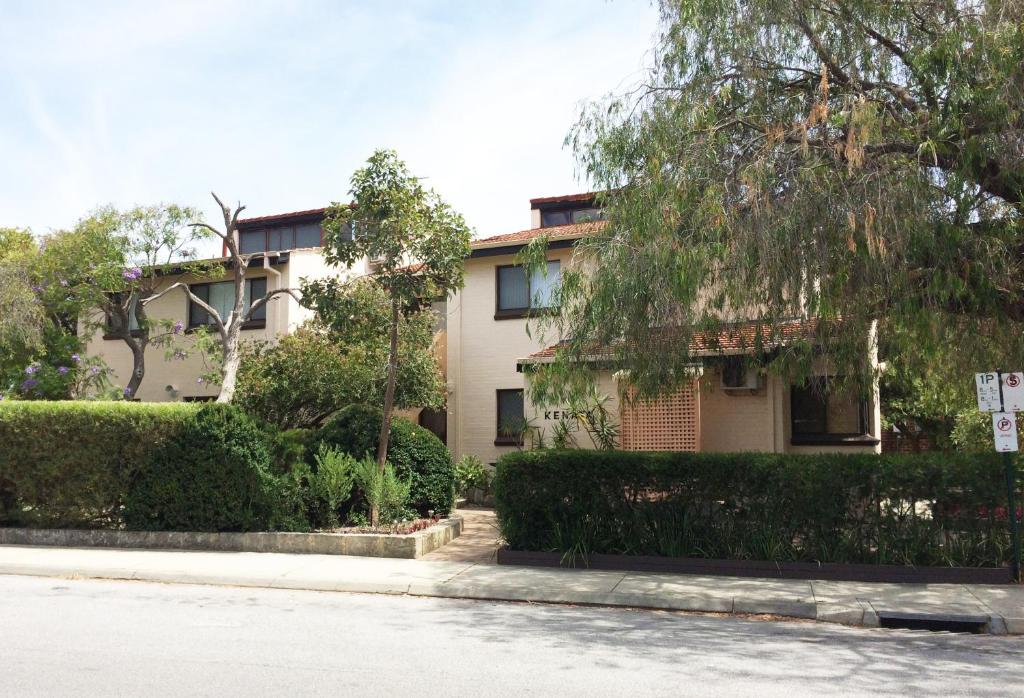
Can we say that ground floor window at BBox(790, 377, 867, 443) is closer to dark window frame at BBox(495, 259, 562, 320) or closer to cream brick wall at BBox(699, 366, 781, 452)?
cream brick wall at BBox(699, 366, 781, 452)

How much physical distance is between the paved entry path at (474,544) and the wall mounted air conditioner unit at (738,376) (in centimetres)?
480

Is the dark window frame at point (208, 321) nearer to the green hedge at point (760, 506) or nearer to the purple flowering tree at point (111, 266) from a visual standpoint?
the purple flowering tree at point (111, 266)

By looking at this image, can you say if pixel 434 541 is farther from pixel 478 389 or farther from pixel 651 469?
pixel 478 389

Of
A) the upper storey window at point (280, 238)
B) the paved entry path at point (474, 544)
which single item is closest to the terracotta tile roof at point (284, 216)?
the upper storey window at point (280, 238)

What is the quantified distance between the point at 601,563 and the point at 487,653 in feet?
15.0

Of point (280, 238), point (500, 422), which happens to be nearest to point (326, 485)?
point (500, 422)

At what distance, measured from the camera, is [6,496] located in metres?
14.1

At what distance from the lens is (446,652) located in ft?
23.6

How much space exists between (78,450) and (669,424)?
9.87m

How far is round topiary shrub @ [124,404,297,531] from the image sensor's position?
12.9 metres

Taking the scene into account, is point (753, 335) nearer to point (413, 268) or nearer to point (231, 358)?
point (413, 268)

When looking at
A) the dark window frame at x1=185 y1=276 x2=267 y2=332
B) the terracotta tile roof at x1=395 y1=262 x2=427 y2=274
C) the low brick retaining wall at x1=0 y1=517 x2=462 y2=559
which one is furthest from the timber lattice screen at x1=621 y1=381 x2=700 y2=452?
the dark window frame at x1=185 y1=276 x2=267 y2=332

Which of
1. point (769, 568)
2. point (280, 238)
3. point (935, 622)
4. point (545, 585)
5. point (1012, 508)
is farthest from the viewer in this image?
point (280, 238)

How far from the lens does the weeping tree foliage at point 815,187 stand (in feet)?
30.0
